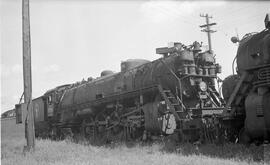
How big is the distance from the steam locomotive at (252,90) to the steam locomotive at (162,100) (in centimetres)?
76

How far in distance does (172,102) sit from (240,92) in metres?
2.60

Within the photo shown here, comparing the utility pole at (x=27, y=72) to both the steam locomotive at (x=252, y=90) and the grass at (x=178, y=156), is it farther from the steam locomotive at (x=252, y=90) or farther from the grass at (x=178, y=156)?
the steam locomotive at (x=252, y=90)

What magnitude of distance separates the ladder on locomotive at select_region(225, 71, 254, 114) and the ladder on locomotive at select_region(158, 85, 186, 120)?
182cm

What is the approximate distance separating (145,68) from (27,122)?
5.02 meters

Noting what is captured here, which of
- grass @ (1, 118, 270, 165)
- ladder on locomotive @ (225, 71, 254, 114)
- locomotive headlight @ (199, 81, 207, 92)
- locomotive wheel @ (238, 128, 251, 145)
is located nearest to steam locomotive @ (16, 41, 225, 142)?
locomotive headlight @ (199, 81, 207, 92)

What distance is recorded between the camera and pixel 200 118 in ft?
34.0

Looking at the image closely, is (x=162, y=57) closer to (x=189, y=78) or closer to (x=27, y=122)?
(x=189, y=78)

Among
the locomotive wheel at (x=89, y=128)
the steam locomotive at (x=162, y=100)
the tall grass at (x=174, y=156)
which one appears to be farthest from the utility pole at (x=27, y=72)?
the locomotive wheel at (x=89, y=128)

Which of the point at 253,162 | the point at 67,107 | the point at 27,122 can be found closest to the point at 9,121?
the point at 67,107

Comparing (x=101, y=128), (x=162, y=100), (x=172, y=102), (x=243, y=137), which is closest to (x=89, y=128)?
(x=101, y=128)

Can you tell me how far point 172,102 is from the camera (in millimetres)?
11477

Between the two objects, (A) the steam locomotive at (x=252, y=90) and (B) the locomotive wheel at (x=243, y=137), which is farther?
(B) the locomotive wheel at (x=243, y=137)

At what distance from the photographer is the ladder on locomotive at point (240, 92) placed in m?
9.34

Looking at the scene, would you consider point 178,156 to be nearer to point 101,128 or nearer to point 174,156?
point 174,156
